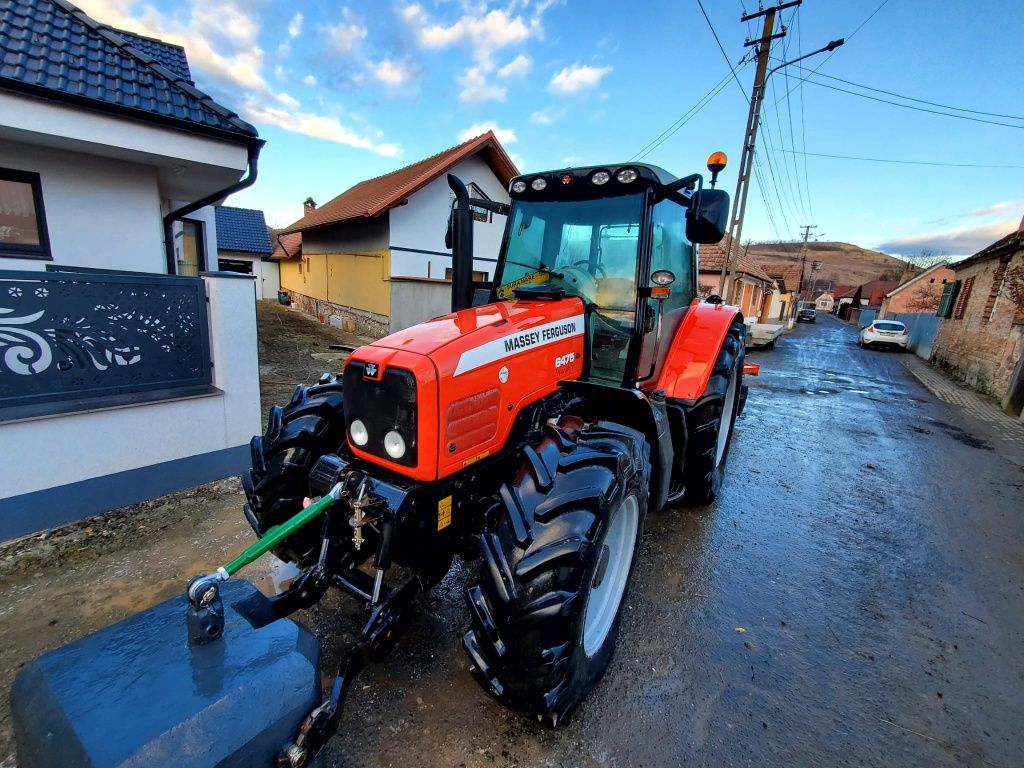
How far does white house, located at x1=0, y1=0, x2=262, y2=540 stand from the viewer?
8.71ft

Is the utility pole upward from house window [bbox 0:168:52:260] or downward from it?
upward

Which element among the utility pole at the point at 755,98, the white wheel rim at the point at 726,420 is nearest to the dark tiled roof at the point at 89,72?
the white wheel rim at the point at 726,420

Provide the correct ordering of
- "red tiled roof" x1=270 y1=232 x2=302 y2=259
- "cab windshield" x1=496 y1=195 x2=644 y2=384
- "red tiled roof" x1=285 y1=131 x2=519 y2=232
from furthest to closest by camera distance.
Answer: "red tiled roof" x1=270 y1=232 x2=302 y2=259 → "red tiled roof" x1=285 y1=131 x2=519 y2=232 → "cab windshield" x1=496 y1=195 x2=644 y2=384

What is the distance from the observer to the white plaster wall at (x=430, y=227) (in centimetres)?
1116

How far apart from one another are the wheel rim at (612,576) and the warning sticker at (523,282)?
1383 millimetres

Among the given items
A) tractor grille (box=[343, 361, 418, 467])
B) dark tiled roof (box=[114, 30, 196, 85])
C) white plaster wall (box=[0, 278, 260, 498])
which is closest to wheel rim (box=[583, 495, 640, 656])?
tractor grille (box=[343, 361, 418, 467])

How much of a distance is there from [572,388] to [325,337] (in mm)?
10206

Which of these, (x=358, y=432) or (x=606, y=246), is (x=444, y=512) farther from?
(x=606, y=246)

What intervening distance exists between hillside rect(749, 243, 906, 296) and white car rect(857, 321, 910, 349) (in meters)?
61.2

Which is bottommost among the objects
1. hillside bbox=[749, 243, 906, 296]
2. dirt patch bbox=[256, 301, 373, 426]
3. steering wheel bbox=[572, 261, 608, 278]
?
dirt patch bbox=[256, 301, 373, 426]

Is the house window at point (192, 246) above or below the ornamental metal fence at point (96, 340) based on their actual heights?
above

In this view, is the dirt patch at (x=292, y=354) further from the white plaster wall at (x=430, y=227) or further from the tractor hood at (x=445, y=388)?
the white plaster wall at (x=430, y=227)

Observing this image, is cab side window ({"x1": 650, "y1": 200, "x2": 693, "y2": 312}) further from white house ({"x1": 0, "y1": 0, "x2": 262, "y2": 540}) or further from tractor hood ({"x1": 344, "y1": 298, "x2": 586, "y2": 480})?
white house ({"x1": 0, "y1": 0, "x2": 262, "y2": 540})

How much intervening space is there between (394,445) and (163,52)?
8559 mm
